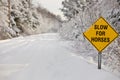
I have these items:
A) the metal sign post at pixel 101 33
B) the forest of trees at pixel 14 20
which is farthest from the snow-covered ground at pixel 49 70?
the forest of trees at pixel 14 20

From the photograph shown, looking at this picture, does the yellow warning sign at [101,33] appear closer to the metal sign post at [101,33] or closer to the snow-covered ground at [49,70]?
the metal sign post at [101,33]

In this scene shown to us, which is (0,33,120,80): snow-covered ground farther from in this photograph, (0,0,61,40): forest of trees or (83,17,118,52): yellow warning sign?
(0,0,61,40): forest of trees

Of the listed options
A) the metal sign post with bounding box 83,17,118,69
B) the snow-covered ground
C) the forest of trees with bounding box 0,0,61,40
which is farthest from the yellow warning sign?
the forest of trees with bounding box 0,0,61,40

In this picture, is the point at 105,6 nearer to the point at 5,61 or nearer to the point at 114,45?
the point at 114,45

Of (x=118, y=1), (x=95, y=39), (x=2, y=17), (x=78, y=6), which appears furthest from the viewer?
(x=78, y=6)

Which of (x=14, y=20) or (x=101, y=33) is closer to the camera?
(x=101, y=33)

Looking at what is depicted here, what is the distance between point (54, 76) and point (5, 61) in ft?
10.8

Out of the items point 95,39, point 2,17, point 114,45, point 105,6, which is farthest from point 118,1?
point 2,17

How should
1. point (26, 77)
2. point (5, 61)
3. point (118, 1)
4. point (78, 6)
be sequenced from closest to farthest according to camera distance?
point (26, 77) → point (5, 61) → point (118, 1) → point (78, 6)

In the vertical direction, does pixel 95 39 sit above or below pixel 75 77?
above

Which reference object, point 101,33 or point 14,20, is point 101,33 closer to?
point 101,33

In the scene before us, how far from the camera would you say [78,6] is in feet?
162

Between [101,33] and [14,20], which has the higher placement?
[101,33]

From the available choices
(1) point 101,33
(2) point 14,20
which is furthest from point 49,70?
(2) point 14,20
